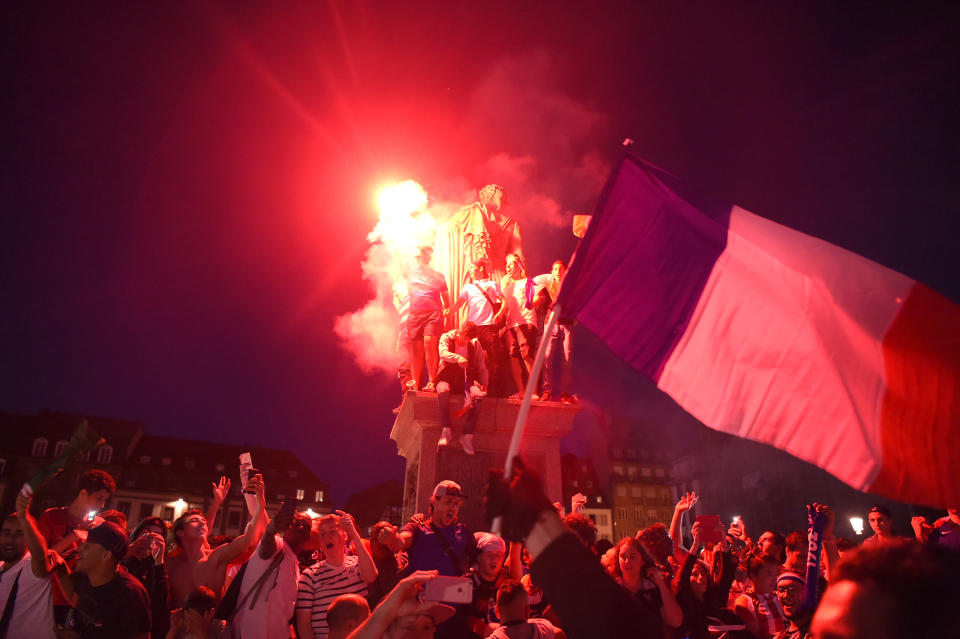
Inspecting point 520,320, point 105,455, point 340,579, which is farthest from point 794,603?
point 105,455

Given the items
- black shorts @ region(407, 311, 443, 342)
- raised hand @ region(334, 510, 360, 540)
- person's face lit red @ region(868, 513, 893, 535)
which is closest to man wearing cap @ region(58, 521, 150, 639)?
raised hand @ region(334, 510, 360, 540)

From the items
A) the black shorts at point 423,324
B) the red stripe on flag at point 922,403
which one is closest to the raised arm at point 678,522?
the red stripe on flag at point 922,403

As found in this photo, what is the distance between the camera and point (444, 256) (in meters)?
10.4

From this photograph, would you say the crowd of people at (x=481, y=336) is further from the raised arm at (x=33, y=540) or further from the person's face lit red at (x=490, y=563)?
the raised arm at (x=33, y=540)

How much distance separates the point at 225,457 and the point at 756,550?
6235 centimetres

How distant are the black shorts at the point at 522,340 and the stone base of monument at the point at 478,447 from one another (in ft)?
2.91

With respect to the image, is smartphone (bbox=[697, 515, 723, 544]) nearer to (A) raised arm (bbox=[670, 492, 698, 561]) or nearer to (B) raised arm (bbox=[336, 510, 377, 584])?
(A) raised arm (bbox=[670, 492, 698, 561])

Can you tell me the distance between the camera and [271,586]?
4785mm

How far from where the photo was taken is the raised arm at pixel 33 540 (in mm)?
4723

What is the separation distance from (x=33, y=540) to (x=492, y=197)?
793 centimetres

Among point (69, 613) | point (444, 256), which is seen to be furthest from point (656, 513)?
point (69, 613)

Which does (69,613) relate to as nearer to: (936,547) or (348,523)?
(348,523)

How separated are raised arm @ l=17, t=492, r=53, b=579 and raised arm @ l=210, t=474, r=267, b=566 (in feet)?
3.95

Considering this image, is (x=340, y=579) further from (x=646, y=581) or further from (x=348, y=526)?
(x=646, y=581)
